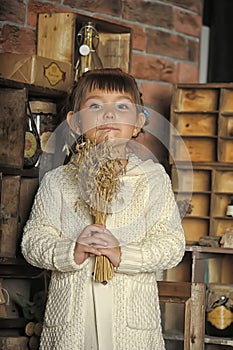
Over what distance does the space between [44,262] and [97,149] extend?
0.32 meters

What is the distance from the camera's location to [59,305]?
87.9 inches

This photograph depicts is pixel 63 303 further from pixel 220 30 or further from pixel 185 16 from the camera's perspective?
pixel 220 30

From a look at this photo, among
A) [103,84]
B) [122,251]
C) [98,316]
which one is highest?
[103,84]

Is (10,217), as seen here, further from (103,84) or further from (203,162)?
(203,162)

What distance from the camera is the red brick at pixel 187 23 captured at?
11.1ft

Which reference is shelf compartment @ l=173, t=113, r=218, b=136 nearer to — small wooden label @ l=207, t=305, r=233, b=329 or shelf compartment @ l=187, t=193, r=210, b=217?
shelf compartment @ l=187, t=193, r=210, b=217

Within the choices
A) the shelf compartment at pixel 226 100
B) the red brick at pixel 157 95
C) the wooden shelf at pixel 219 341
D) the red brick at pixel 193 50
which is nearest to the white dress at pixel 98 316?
the wooden shelf at pixel 219 341

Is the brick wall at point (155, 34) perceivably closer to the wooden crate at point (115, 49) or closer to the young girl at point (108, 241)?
the wooden crate at point (115, 49)

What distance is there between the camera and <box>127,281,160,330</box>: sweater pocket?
2.21 meters

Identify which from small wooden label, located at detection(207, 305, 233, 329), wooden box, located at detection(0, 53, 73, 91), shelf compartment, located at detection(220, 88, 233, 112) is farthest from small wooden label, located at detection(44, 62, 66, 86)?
small wooden label, located at detection(207, 305, 233, 329)

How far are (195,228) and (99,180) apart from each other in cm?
101

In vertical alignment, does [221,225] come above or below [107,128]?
below

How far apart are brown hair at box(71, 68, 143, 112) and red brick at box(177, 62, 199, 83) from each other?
3.37ft

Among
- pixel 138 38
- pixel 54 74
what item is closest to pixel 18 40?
pixel 54 74
